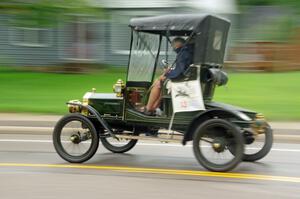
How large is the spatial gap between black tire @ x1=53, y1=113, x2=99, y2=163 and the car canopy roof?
1551 mm

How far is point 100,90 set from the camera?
18.5m

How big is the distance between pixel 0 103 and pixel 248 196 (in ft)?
35.1

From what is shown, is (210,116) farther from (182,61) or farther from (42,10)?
(42,10)

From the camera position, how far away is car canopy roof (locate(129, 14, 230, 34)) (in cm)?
866

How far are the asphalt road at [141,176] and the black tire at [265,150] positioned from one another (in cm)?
12

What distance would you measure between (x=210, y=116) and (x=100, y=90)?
33.4ft

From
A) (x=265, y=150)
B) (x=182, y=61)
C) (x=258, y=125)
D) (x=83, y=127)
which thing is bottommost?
(x=265, y=150)

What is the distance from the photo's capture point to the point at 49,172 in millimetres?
8469

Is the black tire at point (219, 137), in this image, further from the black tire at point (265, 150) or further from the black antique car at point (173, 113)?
the black tire at point (265, 150)

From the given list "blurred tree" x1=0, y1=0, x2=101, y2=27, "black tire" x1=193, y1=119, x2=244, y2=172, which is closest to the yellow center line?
"black tire" x1=193, y1=119, x2=244, y2=172

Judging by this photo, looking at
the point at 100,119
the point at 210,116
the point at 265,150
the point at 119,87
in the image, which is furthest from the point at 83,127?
the point at 265,150

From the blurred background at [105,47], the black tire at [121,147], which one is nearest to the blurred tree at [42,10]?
the blurred background at [105,47]

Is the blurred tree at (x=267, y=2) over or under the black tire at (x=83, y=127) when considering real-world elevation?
over

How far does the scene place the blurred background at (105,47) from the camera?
60.1 feet
